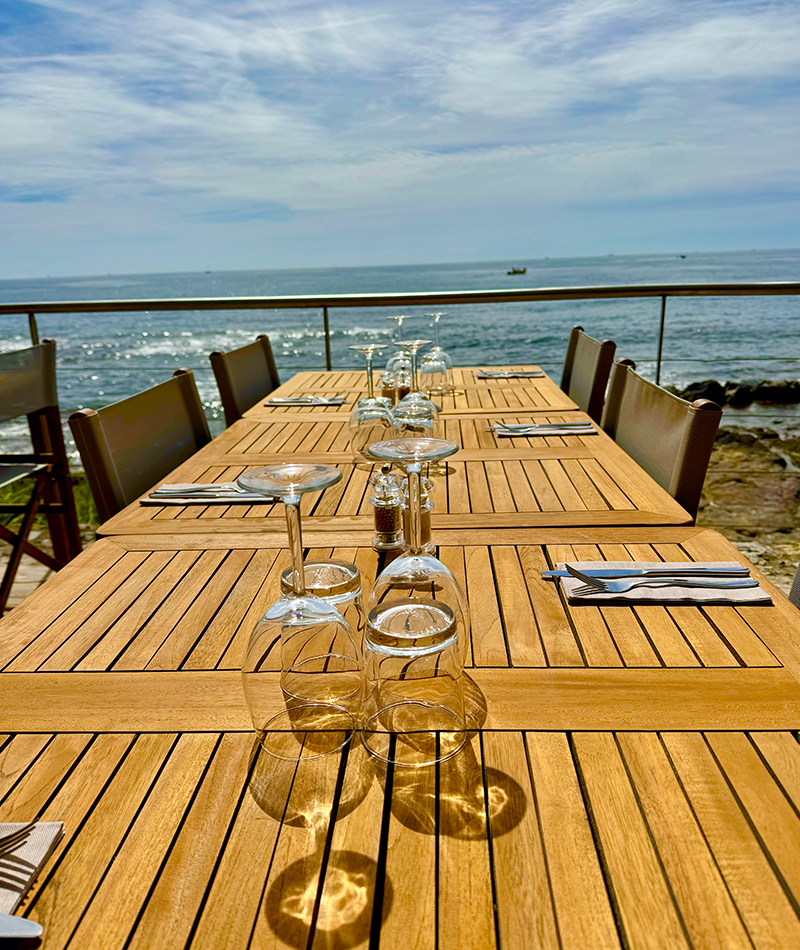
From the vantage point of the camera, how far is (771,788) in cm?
68

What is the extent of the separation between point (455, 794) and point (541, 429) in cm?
160

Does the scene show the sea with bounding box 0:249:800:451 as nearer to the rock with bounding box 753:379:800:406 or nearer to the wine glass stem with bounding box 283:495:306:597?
the rock with bounding box 753:379:800:406

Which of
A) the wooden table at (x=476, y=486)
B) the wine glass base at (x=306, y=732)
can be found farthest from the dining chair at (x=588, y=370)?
the wine glass base at (x=306, y=732)

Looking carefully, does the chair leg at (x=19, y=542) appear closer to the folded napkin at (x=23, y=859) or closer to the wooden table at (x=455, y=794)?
the wooden table at (x=455, y=794)

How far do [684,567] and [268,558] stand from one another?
2.36 ft

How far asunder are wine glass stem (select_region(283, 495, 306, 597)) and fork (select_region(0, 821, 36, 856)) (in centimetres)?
34

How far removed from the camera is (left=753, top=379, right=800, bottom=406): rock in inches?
347

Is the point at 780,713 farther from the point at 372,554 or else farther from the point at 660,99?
the point at 660,99

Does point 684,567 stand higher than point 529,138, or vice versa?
point 529,138

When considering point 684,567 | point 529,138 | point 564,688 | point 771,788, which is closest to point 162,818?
point 564,688

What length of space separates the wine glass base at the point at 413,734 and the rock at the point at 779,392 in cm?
928

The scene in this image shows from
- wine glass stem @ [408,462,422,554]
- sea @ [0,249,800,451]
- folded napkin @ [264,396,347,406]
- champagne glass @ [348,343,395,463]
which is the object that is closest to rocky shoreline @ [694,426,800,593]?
folded napkin @ [264,396,347,406]

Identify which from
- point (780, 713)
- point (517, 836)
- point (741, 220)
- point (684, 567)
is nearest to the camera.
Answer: point (517, 836)

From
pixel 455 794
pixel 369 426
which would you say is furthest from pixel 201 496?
pixel 455 794
